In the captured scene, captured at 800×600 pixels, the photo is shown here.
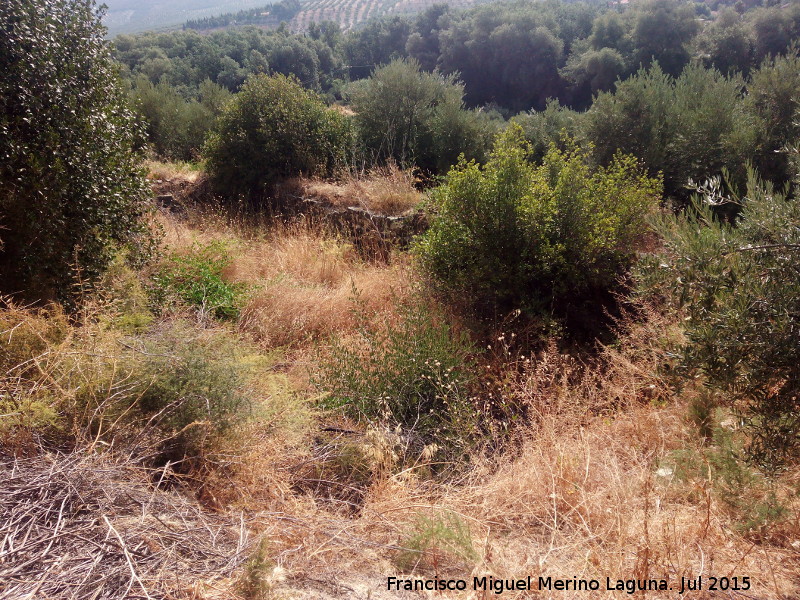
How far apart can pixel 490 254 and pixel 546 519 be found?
3426 mm

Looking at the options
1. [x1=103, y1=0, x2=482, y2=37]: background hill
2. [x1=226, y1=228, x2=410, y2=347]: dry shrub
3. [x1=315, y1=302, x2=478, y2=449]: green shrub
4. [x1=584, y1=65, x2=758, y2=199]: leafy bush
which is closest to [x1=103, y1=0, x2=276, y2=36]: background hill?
[x1=103, y1=0, x2=482, y2=37]: background hill

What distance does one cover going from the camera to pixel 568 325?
6.02 meters

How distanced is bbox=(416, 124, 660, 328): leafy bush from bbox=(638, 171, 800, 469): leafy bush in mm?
2908

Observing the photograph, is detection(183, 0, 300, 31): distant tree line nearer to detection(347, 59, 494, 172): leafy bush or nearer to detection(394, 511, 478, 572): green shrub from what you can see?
detection(347, 59, 494, 172): leafy bush

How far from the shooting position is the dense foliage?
413 cm

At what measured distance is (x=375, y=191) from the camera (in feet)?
30.4

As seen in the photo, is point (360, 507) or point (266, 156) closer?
point (360, 507)

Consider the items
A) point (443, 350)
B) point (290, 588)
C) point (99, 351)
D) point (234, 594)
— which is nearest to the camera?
point (234, 594)

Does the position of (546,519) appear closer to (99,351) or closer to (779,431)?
(779,431)

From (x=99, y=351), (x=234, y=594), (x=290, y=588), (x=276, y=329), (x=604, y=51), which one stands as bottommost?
(x=276, y=329)

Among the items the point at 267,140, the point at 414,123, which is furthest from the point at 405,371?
the point at 414,123

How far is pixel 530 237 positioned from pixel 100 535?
4.76 metres

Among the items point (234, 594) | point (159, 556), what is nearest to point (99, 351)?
point (159, 556)

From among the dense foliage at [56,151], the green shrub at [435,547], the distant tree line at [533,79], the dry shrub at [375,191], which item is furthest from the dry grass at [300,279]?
the green shrub at [435,547]
